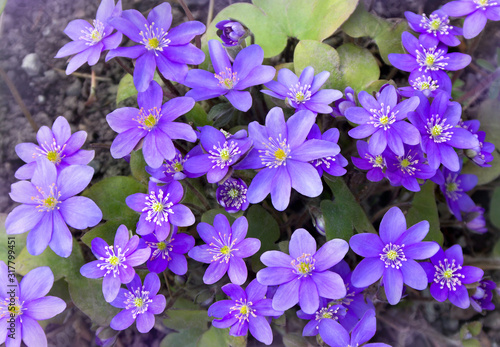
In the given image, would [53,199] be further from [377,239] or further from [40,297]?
[377,239]

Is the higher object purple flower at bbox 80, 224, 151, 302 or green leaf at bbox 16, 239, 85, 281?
purple flower at bbox 80, 224, 151, 302

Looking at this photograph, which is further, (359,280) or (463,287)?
(463,287)

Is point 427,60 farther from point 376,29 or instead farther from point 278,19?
point 278,19

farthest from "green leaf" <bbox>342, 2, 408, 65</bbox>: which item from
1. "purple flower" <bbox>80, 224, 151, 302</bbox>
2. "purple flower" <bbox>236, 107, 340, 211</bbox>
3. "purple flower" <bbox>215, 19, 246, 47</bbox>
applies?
"purple flower" <bbox>80, 224, 151, 302</bbox>

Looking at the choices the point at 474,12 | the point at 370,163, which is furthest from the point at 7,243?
the point at 474,12

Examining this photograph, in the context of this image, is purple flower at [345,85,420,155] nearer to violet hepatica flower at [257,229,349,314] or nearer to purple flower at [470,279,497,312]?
violet hepatica flower at [257,229,349,314]

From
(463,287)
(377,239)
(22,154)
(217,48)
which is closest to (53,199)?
(22,154)
